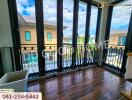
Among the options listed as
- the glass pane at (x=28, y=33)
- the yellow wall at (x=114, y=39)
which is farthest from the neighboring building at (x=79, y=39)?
the glass pane at (x=28, y=33)

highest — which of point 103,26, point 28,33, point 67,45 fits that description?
point 103,26

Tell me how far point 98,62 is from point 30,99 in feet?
10.5

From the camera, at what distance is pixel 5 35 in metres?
1.88

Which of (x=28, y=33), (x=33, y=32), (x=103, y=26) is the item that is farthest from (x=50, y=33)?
(x=103, y=26)

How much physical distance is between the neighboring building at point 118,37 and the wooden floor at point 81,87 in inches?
Answer: 42.3

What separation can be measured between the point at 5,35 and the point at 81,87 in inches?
77.9

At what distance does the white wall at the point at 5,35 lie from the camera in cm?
181

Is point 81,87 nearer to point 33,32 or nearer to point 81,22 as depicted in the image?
point 33,32

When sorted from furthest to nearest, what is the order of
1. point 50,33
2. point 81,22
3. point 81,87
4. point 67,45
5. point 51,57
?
1. point 81,22
2. point 67,45
3. point 51,57
4. point 50,33
5. point 81,87

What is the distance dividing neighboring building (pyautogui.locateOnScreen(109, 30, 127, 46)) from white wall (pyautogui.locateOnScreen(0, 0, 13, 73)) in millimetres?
2985

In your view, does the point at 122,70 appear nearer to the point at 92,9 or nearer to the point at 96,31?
the point at 96,31

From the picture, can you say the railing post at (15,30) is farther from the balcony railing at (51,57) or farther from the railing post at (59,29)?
the railing post at (59,29)

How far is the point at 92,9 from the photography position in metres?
3.01

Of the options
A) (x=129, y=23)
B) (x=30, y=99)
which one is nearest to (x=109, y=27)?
(x=129, y=23)
